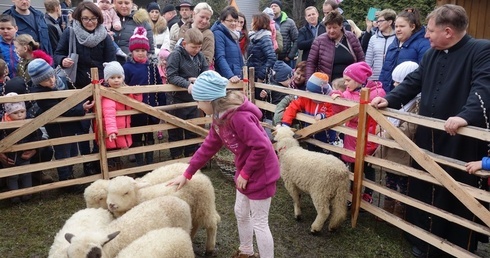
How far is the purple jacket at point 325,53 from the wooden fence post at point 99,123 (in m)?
3.01

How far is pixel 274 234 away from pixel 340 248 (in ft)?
2.41

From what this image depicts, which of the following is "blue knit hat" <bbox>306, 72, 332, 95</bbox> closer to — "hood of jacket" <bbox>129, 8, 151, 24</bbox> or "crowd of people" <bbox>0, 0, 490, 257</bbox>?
"crowd of people" <bbox>0, 0, 490, 257</bbox>

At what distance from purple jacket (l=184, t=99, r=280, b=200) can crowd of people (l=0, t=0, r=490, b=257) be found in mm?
10

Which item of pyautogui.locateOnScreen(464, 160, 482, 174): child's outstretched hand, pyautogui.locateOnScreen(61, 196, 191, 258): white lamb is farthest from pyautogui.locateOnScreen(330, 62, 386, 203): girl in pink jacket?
pyautogui.locateOnScreen(61, 196, 191, 258): white lamb

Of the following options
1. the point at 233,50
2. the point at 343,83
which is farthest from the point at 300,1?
the point at 343,83

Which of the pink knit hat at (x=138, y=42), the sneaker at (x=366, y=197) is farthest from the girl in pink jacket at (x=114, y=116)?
the sneaker at (x=366, y=197)

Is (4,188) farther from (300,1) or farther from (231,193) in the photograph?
(300,1)

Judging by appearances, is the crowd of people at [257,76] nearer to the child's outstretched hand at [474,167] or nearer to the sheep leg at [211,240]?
the child's outstretched hand at [474,167]

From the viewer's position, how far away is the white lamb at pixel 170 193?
12.3 ft

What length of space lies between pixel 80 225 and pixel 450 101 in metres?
3.51

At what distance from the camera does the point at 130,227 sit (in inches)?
133

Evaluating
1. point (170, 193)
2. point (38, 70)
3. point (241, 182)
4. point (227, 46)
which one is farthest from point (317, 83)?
point (38, 70)

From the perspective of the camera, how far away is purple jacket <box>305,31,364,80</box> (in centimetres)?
630

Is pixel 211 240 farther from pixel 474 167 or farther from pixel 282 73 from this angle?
pixel 282 73
